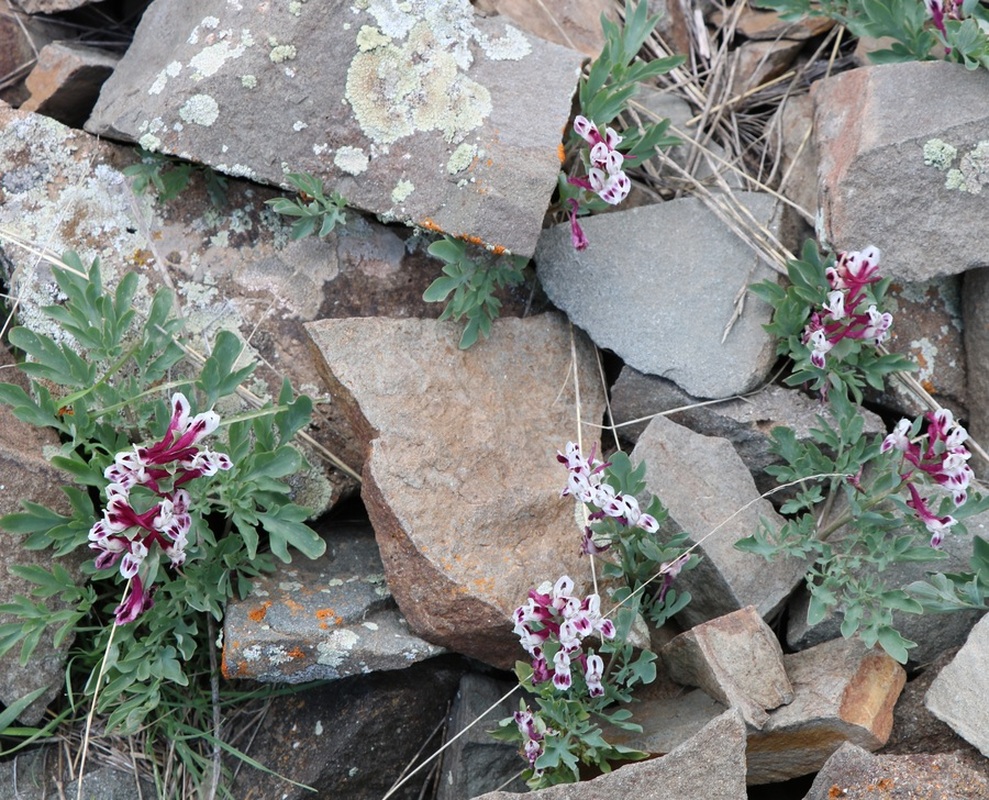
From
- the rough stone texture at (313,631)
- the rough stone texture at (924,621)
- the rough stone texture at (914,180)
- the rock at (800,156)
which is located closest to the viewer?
the rough stone texture at (313,631)

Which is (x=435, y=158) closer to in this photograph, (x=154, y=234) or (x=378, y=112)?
(x=378, y=112)

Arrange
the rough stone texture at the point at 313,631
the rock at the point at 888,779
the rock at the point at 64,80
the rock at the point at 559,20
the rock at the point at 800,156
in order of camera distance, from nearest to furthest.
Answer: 1. the rock at the point at 888,779
2. the rough stone texture at the point at 313,631
3. the rock at the point at 800,156
4. the rock at the point at 64,80
5. the rock at the point at 559,20

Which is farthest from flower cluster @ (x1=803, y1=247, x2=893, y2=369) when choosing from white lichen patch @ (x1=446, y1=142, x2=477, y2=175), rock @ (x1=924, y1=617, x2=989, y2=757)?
white lichen patch @ (x1=446, y1=142, x2=477, y2=175)

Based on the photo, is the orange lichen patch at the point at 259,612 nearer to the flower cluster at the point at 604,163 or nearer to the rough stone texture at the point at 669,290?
the rough stone texture at the point at 669,290

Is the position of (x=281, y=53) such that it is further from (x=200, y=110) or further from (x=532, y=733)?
(x=532, y=733)

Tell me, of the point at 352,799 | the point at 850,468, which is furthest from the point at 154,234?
the point at 850,468

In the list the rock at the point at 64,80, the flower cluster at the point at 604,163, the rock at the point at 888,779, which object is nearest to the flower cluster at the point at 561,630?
the rock at the point at 888,779
